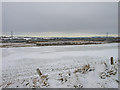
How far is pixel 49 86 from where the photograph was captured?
3.73m

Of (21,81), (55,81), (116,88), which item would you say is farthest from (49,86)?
(116,88)

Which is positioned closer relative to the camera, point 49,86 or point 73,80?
point 49,86

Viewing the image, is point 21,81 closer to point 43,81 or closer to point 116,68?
point 43,81

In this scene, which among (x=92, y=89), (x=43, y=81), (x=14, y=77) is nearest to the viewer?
(x=92, y=89)

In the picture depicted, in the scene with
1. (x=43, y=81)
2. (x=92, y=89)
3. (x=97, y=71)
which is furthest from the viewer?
(x=97, y=71)

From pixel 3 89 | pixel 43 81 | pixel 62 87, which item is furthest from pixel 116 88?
pixel 3 89

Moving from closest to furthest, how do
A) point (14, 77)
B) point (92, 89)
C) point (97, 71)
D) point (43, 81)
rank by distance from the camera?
1. point (92, 89)
2. point (43, 81)
3. point (14, 77)
4. point (97, 71)

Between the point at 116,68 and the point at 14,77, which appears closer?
the point at 14,77

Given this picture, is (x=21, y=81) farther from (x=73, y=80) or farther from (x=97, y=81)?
(x=97, y=81)

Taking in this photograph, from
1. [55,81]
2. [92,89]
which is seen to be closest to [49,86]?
[55,81]

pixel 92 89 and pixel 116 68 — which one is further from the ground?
pixel 116 68

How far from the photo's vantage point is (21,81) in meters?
4.09

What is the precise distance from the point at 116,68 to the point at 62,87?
3577 millimetres

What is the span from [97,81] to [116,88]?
76 centimetres
